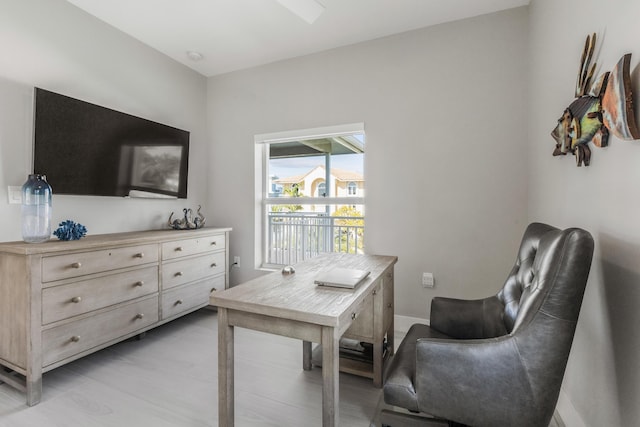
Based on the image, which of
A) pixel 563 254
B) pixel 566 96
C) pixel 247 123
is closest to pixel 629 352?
pixel 563 254

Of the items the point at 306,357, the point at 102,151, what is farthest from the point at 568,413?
the point at 102,151

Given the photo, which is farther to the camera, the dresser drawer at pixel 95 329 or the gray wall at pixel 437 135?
the gray wall at pixel 437 135

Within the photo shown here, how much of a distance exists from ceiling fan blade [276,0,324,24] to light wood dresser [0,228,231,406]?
6.70 ft

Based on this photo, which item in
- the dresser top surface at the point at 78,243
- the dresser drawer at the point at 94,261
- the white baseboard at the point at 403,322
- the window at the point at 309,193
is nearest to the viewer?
the dresser top surface at the point at 78,243

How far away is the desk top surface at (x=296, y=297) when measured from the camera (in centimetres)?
118

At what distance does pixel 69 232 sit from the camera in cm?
208

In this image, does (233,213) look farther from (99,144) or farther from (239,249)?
(99,144)

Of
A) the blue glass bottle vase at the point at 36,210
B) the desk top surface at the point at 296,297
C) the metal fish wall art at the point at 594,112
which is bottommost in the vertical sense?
the desk top surface at the point at 296,297

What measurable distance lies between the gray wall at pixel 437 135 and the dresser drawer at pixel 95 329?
6.64 ft

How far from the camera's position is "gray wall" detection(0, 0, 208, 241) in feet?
6.79

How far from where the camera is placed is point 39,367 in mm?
1764

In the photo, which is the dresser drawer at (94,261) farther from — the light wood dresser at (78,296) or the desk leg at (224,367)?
the desk leg at (224,367)

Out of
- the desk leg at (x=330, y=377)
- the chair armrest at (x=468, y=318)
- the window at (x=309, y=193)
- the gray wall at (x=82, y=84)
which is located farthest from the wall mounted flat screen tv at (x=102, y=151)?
the chair armrest at (x=468, y=318)

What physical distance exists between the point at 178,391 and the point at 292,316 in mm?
1243
